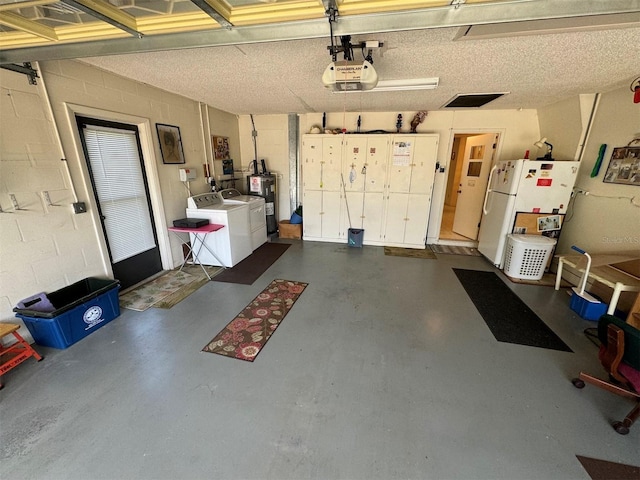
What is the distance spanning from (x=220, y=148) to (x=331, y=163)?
2.13 m

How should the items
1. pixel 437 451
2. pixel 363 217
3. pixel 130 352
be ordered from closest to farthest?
pixel 437 451, pixel 130 352, pixel 363 217

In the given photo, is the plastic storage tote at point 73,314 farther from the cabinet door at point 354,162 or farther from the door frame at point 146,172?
the cabinet door at point 354,162

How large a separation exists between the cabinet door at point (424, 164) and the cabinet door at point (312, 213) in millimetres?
1765

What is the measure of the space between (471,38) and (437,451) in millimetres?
2727

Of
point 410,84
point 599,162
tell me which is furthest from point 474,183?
point 410,84

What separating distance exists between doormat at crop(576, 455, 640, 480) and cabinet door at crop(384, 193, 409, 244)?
368 centimetres

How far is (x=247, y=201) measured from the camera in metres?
4.39

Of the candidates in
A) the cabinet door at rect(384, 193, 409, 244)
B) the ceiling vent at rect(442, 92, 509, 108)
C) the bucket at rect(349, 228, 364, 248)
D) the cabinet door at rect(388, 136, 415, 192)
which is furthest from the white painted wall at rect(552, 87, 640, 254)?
the bucket at rect(349, 228, 364, 248)

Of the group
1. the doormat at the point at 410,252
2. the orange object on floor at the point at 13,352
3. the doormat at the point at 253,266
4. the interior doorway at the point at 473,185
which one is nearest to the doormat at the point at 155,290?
the doormat at the point at 253,266

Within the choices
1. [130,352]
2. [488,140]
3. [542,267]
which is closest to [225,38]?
[130,352]

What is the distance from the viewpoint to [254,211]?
14.8ft

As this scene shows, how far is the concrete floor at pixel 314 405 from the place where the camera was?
1.36 m

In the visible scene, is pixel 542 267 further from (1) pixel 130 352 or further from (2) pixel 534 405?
(1) pixel 130 352

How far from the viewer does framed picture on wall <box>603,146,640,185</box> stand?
2715 millimetres
